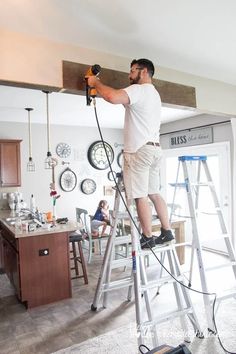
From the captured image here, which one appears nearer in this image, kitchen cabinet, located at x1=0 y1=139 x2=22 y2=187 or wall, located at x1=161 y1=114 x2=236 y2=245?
wall, located at x1=161 y1=114 x2=236 y2=245

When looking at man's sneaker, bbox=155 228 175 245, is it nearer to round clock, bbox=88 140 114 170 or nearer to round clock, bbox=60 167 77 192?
round clock, bbox=60 167 77 192

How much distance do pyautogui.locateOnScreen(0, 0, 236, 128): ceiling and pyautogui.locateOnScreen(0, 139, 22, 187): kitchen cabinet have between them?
3.21m

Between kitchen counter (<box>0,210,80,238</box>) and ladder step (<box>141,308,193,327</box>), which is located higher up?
kitchen counter (<box>0,210,80,238</box>)

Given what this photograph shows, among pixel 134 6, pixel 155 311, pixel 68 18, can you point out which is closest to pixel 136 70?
pixel 134 6

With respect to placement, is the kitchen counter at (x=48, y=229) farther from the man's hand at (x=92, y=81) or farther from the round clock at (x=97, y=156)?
the round clock at (x=97, y=156)

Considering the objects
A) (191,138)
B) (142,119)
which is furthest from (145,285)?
(191,138)

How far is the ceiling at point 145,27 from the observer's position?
182 centimetres

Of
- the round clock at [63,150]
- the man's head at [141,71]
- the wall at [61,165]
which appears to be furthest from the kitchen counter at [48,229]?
the round clock at [63,150]

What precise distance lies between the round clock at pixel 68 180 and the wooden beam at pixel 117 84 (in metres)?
3.60

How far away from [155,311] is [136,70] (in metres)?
2.43

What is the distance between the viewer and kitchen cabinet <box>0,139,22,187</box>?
16.5 ft

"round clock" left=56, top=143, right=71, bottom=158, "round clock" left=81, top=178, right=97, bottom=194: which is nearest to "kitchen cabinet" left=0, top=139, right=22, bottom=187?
"round clock" left=56, top=143, right=71, bottom=158

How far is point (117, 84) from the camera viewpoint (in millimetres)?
2521

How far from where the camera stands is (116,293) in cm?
356
